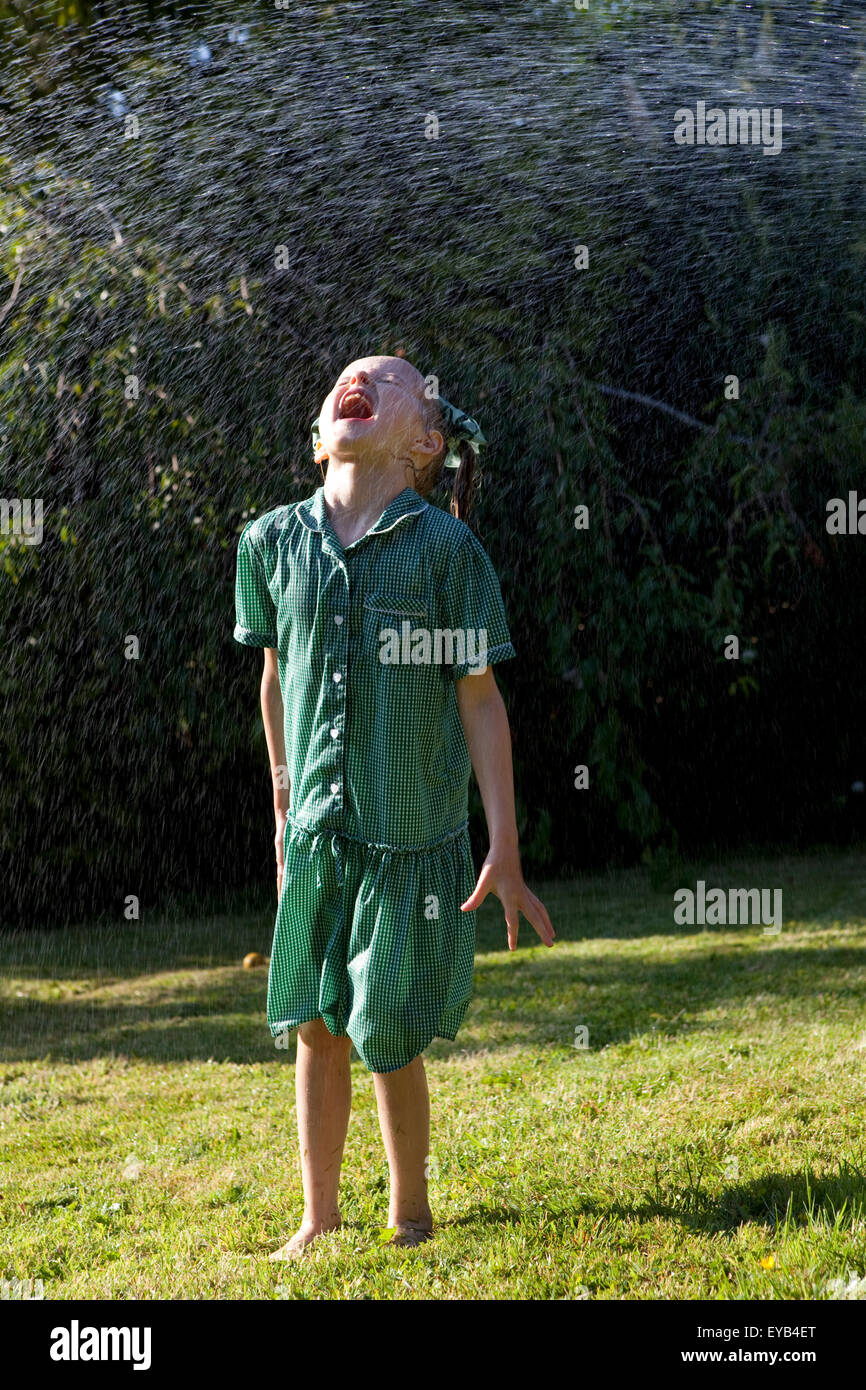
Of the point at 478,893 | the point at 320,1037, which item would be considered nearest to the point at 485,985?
the point at 320,1037

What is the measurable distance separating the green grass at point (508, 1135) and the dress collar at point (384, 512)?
4.46 feet

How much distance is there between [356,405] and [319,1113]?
1365mm

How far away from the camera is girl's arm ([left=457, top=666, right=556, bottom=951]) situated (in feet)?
7.73

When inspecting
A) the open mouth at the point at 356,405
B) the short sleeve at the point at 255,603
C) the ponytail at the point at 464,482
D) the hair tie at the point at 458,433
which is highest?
the open mouth at the point at 356,405

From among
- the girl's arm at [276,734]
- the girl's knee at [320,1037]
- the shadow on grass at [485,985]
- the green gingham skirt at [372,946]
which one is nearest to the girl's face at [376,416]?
the girl's arm at [276,734]

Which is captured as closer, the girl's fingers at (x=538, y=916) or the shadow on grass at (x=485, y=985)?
the girl's fingers at (x=538, y=916)

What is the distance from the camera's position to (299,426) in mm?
5988

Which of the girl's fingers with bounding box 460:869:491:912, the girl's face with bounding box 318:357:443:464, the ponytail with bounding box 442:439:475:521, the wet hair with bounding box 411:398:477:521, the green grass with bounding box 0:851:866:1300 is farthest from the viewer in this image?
the ponytail with bounding box 442:439:475:521

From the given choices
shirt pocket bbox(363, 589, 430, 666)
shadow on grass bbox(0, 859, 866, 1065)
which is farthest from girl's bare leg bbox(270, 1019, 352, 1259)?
shadow on grass bbox(0, 859, 866, 1065)

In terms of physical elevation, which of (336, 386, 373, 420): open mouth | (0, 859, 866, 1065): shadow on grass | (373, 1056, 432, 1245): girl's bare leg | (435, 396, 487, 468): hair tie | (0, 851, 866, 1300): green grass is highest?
(336, 386, 373, 420): open mouth

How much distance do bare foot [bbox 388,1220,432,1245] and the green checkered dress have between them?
38 centimetres

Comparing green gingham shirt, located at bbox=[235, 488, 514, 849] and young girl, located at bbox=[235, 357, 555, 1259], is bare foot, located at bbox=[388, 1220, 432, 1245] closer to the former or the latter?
young girl, located at bbox=[235, 357, 555, 1259]

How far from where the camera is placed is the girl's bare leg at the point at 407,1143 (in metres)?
2.43

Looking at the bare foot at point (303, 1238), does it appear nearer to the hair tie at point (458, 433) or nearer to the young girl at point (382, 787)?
the young girl at point (382, 787)
